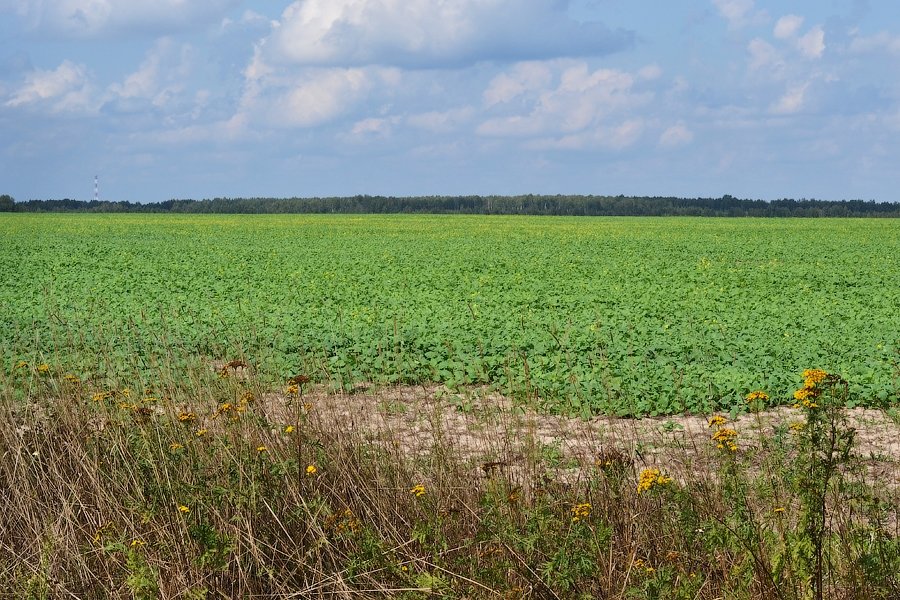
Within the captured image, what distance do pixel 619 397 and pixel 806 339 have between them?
577 centimetres

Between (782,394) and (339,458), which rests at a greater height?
(339,458)

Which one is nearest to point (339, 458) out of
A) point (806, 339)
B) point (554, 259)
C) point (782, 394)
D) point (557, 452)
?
point (557, 452)

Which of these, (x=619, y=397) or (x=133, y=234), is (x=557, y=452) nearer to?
(x=619, y=397)

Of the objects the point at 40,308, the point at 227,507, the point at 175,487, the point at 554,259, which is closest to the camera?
the point at 227,507

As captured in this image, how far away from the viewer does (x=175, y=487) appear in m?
5.44

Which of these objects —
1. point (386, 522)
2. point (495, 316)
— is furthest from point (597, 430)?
point (495, 316)

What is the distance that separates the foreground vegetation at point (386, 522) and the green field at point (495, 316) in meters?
1.19

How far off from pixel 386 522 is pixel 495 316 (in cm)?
1237

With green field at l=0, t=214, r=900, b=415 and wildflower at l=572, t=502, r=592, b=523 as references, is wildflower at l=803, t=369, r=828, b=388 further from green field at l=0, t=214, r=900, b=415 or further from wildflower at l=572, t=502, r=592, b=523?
green field at l=0, t=214, r=900, b=415

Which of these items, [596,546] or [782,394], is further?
[782,394]

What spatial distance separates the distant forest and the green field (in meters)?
99.6

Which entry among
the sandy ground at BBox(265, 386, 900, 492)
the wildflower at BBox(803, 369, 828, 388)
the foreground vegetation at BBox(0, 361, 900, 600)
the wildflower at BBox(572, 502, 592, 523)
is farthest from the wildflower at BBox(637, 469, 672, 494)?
the sandy ground at BBox(265, 386, 900, 492)

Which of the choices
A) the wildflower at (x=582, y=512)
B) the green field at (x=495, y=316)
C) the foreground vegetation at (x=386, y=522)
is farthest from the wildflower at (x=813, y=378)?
the green field at (x=495, y=316)

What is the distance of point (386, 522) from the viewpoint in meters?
5.23
